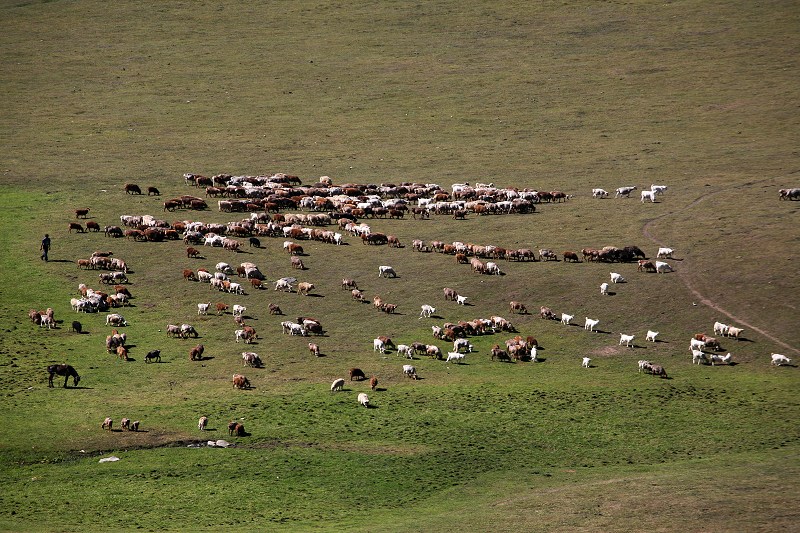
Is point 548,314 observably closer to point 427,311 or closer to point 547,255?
point 427,311

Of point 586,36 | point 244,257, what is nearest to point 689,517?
point 244,257

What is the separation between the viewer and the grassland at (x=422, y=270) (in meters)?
37.1

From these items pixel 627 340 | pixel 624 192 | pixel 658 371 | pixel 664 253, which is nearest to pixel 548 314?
pixel 627 340

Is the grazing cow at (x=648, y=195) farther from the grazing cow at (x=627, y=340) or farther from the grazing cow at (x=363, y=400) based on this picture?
the grazing cow at (x=363, y=400)

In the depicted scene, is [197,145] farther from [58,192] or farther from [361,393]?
[361,393]

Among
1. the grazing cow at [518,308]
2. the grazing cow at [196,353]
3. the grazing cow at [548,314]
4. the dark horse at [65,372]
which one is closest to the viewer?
the dark horse at [65,372]

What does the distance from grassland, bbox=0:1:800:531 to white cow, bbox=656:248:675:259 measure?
2.64 ft

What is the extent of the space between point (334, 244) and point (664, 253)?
59.3 feet

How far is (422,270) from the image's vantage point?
59250 mm

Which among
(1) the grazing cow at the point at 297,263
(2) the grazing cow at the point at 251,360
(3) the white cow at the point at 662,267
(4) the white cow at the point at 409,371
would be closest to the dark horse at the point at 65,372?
(2) the grazing cow at the point at 251,360

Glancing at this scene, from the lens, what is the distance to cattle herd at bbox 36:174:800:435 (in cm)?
4916

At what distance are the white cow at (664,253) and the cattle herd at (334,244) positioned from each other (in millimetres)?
91

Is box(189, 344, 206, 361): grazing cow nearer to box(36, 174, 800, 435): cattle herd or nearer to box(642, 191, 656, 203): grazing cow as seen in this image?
box(36, 174, 800, 435): cattle herd

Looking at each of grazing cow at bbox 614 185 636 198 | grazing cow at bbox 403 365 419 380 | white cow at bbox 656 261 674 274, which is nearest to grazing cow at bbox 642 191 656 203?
grazing cow at bbox 614 185 636 198
